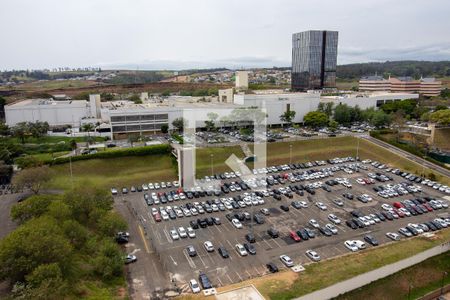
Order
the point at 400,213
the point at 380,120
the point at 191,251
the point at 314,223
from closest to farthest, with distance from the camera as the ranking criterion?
the point at 191,251, the point at 314,223, the point at 400,213, the point at 380,120

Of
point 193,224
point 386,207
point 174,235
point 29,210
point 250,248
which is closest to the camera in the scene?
point 29,210

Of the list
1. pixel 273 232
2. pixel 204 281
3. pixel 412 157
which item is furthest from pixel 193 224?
pixel 412 157

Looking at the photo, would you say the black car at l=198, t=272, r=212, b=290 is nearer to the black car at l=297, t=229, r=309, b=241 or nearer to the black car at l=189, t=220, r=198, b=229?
the black car at l=189, t=220, r=198, b=229

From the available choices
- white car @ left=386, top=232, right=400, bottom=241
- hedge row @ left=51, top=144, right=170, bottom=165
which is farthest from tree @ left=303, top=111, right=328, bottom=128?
white car @ left=386, top=232, right=400, bottom=241

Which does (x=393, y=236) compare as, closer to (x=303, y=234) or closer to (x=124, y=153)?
(x=303, y=234)

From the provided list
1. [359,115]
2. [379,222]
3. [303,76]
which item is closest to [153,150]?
[379,222]

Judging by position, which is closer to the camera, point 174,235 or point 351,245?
point 351,245

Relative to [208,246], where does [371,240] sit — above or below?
above

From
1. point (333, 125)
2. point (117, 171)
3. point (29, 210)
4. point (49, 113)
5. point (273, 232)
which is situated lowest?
point (273, 232)
